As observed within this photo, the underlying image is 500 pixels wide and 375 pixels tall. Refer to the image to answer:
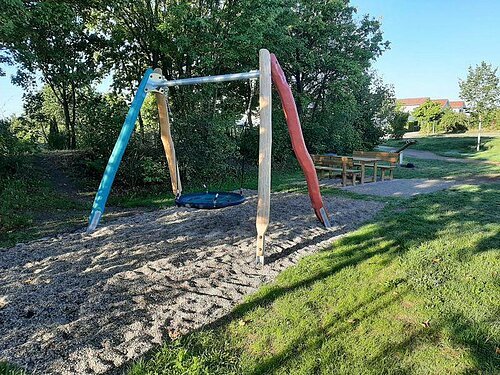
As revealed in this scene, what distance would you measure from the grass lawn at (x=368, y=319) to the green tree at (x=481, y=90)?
82.9 ft

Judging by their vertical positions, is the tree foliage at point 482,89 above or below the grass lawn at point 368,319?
above

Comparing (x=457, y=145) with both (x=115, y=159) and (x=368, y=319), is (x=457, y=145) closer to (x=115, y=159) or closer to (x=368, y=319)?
(x=115, y=159)

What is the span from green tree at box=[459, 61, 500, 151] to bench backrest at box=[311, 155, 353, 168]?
19281 millimetres

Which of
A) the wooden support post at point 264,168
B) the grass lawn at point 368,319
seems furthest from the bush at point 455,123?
the wooden support post at point 264,168

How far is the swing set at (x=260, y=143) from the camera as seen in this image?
4.46 metres

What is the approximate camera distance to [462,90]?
2666 cm

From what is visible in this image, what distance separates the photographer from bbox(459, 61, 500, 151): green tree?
996 inches

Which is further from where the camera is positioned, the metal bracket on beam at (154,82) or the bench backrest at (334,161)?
the bench backrest at (334,161)

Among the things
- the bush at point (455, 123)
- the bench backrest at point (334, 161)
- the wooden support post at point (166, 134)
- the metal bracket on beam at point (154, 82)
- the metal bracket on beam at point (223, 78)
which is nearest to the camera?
the metal bracket on beam at point (223, 78)

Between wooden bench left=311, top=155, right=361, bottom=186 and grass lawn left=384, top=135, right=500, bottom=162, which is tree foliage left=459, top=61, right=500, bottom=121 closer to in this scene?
grass lawn left=384, top=135, right=500, bottom=162

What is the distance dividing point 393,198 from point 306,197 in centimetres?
208

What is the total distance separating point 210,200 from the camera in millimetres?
6367

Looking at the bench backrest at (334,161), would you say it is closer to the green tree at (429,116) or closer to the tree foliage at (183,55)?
the tree foliage at (183,55)

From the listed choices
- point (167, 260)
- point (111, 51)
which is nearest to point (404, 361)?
point (167, 260)
